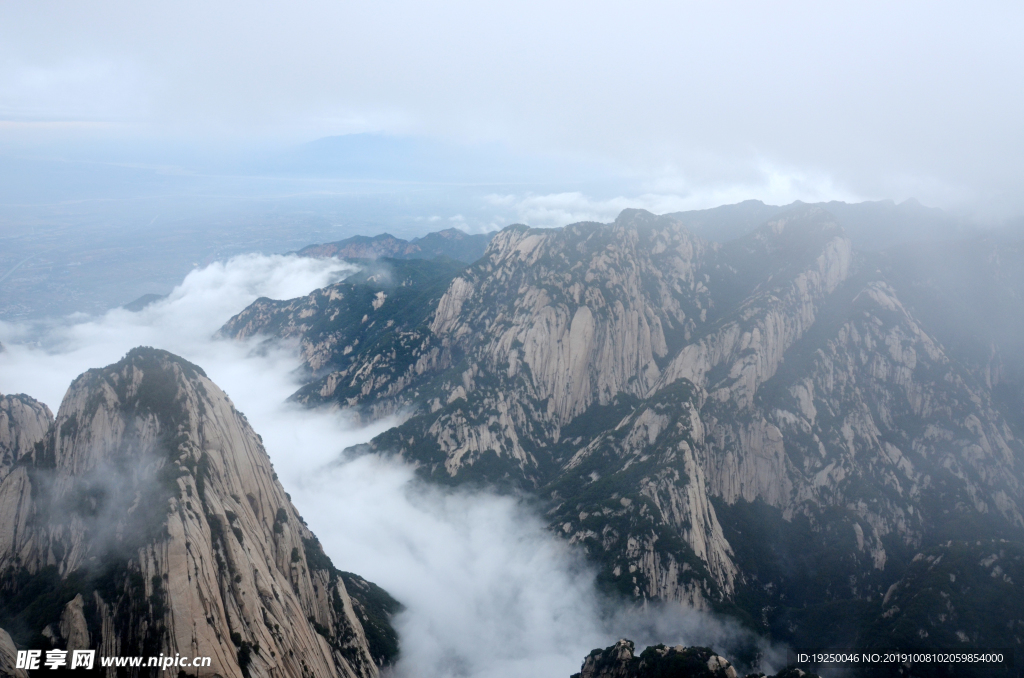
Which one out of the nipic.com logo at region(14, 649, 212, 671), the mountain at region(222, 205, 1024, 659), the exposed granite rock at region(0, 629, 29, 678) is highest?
the exposed granite rock at region(0, 629, 29, 678)

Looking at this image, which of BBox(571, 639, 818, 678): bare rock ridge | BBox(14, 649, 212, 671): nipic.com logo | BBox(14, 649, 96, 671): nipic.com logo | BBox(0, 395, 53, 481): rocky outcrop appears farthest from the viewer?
BBox(0, 395, 53, 481): rocky outcrop

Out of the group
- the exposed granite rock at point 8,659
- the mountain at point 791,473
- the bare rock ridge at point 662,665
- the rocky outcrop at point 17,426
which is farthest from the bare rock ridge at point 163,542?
the mountain at point 791,473

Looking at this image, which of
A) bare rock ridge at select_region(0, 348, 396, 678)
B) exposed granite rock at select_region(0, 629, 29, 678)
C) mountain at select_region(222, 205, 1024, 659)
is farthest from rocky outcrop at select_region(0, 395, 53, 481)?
mountain at select_region(222, 205, 1024, 659)

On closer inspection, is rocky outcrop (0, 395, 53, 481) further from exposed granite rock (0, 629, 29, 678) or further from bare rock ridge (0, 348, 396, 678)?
exposed granite rock (0, 629, 29, 678)

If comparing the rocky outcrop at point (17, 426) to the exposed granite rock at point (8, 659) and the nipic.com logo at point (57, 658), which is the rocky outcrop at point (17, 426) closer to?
the nipic.com logo at point (57, 658)

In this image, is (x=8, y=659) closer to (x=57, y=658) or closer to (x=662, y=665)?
(x=57, y=658)

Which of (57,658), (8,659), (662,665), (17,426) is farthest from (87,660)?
(17,426)
